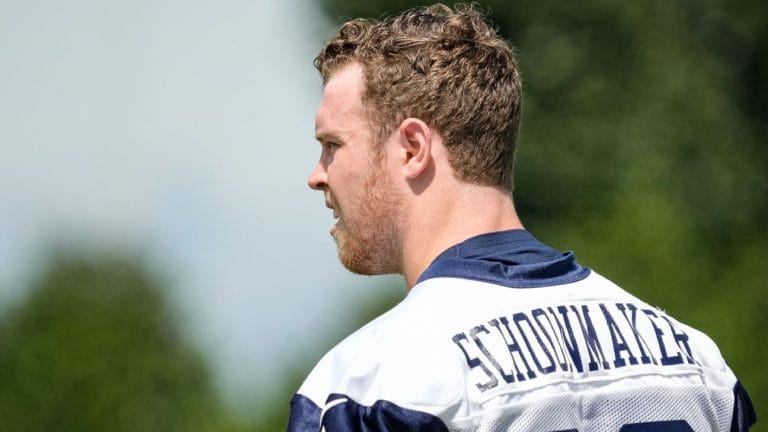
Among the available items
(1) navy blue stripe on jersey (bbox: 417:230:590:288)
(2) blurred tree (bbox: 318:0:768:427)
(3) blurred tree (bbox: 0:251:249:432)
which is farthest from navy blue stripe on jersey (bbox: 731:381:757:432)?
(3) blurred tree (bbox: 0:251:249:432)

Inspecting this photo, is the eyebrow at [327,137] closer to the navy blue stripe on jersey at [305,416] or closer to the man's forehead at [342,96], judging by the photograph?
the man's forehead at [342,96]

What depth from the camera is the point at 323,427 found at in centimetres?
256

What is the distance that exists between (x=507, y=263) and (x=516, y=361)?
8.3 inches

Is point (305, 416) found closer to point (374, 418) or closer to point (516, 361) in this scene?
point (374, 418)

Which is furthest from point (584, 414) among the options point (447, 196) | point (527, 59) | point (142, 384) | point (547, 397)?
point (142, 384)

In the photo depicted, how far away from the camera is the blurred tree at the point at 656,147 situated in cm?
1948

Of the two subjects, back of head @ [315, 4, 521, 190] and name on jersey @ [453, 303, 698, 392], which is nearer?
name on jersey @ [453, 303, 698, 392]

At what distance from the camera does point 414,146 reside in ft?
9.39

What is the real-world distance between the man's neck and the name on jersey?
217mm

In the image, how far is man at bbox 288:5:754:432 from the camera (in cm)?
254

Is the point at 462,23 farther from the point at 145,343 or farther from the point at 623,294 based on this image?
the point at 145,343

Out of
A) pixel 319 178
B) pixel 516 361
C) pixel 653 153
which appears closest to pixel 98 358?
pixel 653 153

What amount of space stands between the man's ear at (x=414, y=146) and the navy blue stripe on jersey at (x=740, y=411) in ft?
2.51

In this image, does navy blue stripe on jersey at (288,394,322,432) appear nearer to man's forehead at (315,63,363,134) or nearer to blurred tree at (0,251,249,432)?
man's forehead at (315,63,363,134)
